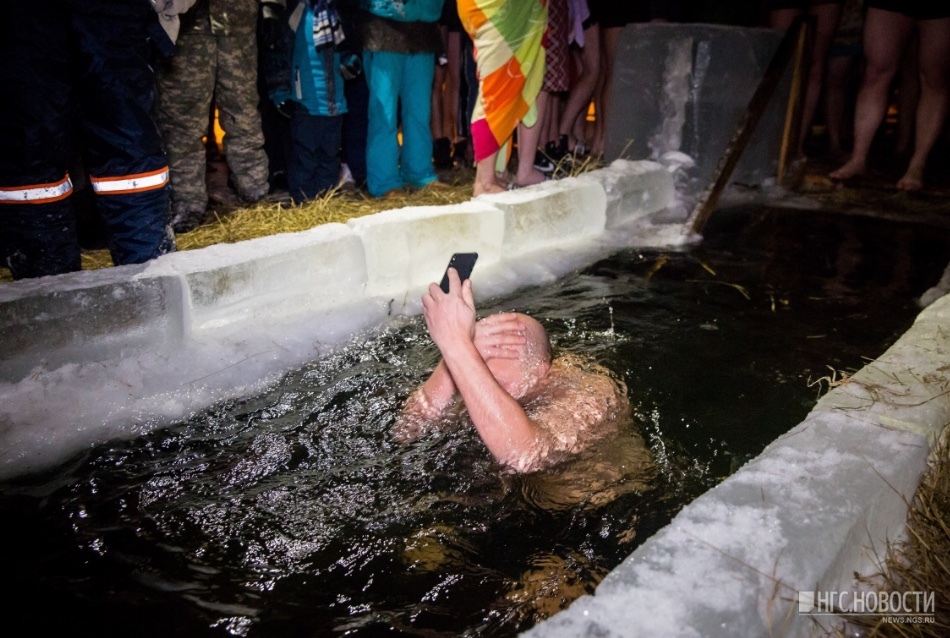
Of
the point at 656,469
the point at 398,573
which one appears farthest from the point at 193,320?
the point at 656,469

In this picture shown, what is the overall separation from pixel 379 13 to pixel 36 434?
3.54m

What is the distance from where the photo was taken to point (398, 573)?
1.95m

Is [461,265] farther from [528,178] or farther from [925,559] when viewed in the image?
[528,178]

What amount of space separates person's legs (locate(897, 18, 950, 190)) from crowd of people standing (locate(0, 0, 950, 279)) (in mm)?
15

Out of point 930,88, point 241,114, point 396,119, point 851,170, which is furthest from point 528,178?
point 930,88

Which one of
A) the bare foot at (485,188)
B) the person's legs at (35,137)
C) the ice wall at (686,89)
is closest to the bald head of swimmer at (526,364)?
the person's legs at (35,137)

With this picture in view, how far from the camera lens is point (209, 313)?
3.05m

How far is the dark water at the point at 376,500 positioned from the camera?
5.92ft

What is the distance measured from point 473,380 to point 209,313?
4.72 ft

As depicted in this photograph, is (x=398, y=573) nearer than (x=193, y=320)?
Yes

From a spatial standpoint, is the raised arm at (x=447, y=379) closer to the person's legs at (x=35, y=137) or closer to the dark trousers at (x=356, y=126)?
the person's legs at (x=35, y=137)

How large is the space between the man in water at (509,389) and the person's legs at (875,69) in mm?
4612

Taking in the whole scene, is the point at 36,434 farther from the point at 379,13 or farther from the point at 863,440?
the point at 379,13

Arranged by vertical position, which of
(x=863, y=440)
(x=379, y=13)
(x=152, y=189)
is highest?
(x=379, y=13)
